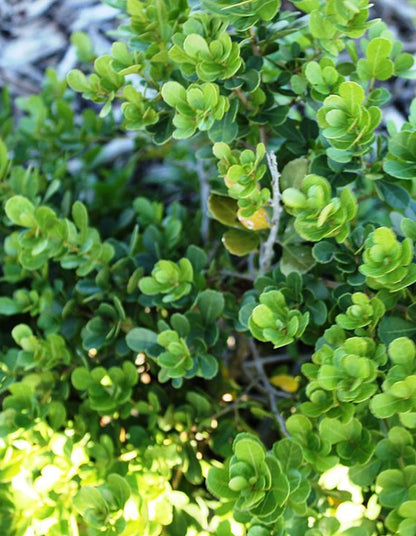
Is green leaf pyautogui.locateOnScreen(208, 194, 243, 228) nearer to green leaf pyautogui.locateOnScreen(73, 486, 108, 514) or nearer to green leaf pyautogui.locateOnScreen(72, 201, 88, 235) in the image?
green leaf pyautogui.locateOnScreen(72, 201, 88, 235)

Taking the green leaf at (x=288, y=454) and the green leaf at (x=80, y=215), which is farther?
the green leaf at (x=80, y=215)

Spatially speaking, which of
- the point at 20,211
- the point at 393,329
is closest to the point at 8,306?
the point at 20,211

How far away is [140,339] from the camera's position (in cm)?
118

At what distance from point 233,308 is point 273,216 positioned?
9.5 inches

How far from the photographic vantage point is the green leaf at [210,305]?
118 centimetres

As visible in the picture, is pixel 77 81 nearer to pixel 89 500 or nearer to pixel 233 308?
pixel 233 308

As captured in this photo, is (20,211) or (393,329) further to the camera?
(20,211)

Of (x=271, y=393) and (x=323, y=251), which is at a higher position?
(x=323, y=251)

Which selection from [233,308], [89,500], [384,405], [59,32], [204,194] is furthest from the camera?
[59,32]

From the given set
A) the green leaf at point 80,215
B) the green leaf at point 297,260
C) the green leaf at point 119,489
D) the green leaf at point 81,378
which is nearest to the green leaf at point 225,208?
the green leaf at point 297,260

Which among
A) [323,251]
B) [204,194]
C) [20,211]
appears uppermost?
[20,211]

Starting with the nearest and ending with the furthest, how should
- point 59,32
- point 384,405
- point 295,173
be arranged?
point 384,405 < point 295,173 < point 59,32

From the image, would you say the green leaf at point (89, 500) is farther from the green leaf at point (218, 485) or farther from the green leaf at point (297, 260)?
the green leaf at point (297, 260)

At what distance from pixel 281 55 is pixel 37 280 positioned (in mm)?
629
